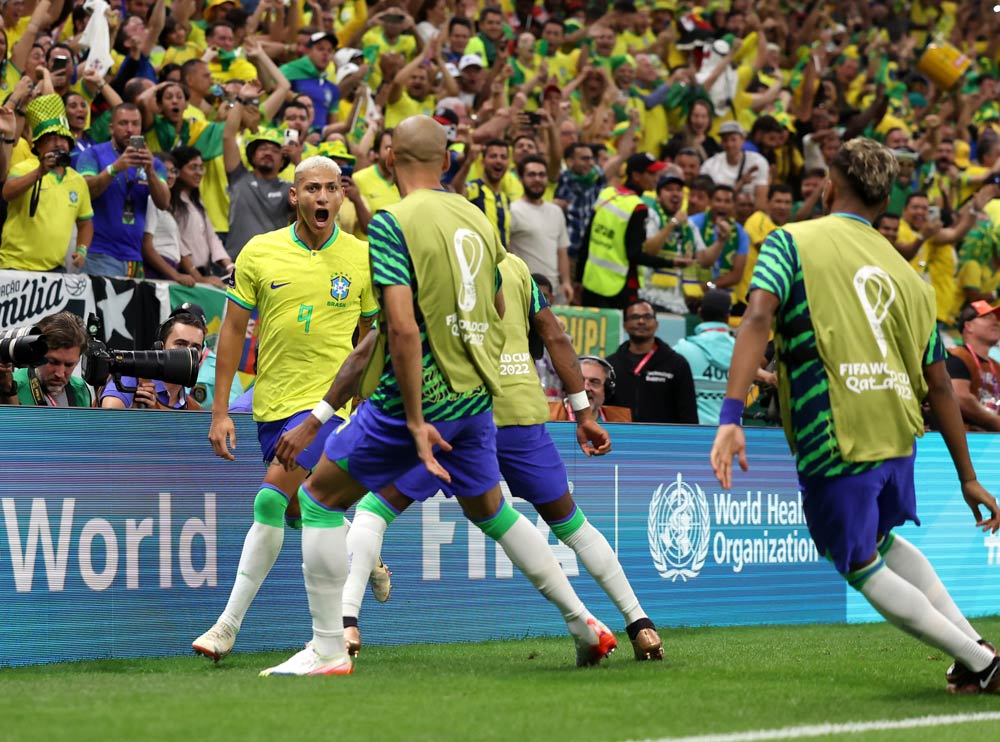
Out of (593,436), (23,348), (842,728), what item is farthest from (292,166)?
(842,728)

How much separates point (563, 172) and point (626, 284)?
6.13 ft

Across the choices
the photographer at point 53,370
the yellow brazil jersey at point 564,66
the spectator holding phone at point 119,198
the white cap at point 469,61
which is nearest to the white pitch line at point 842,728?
the photographer at point 53,370

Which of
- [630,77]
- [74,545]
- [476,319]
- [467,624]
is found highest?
[630,77]

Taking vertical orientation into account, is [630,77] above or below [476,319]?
above

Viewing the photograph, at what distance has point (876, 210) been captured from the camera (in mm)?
6262

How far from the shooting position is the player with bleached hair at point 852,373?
19.5 feet

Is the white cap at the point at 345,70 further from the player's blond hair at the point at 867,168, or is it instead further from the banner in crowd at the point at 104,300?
the player's blond hair at the point at 867,168

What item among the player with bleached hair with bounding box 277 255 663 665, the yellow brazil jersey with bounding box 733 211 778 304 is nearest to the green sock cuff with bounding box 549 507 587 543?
the player with bleached hair with bounding box 277 255 663 665

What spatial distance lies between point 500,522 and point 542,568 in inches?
11.6

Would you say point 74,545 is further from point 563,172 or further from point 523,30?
point 523,30

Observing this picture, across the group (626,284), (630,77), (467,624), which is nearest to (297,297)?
(467,624)

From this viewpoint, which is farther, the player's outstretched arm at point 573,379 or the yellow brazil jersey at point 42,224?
the yellow brazil jersey at point 42,224

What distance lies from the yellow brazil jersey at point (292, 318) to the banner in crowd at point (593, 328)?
6624mm

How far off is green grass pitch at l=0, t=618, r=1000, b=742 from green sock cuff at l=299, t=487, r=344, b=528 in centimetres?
63
